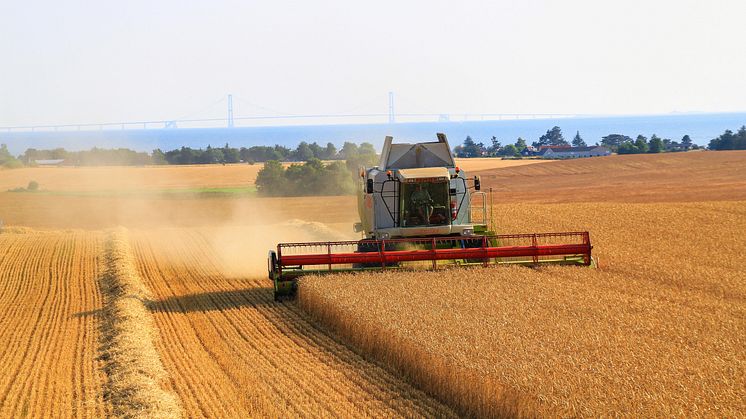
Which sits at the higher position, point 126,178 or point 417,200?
point 417,200

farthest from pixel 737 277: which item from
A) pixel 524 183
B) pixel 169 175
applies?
pixel 169 175

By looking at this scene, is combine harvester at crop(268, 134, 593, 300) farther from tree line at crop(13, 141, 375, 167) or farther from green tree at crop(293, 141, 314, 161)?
green tree at crop(293, 141, 314, 161)

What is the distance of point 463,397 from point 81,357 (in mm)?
6202

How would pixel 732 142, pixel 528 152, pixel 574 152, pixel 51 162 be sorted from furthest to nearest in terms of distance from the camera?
pixel 528 152 → pixel 574 152 → pixel 51 162 → pixel 732 142

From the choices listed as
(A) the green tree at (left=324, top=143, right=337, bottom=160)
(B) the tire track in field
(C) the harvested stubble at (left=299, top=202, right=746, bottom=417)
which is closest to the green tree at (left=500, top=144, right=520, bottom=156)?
(A) the green tree at (left=324, top=143, right=337, bottom=160)

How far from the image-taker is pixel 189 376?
1304 centimetres

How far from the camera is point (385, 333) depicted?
13.9 metres

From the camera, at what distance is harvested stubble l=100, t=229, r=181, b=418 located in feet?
37.6

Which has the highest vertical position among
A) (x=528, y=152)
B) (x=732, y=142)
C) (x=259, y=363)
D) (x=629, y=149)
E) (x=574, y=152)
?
(x=732, y=142)

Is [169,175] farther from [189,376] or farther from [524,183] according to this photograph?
[189,376]

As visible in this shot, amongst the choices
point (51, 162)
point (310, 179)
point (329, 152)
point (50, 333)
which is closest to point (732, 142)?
point (329, 152)

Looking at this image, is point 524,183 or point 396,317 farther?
point 524,183

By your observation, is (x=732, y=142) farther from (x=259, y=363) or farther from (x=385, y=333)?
(x=259, y=363)

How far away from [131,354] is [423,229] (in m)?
7.73
